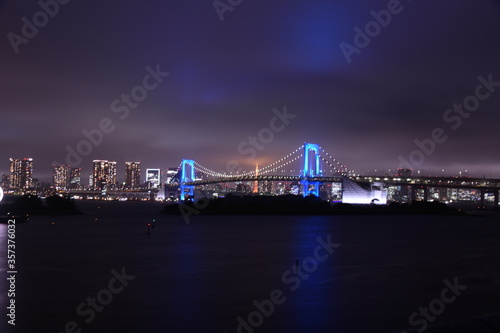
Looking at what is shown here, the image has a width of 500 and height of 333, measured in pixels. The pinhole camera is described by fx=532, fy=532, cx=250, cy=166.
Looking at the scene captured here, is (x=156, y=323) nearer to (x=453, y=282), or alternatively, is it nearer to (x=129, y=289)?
(x=129, y=289)

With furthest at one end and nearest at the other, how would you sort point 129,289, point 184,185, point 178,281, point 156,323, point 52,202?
point 184,185 → point 52,202 → point 178,281 → point 129,289 → point 156,323

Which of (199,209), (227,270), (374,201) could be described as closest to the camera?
(227,270)

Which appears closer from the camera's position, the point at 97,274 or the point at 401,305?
the point at 401,305

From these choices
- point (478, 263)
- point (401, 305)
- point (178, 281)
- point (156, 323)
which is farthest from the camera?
point (478, 263)

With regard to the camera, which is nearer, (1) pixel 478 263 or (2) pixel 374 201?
(1) pixel 478 263

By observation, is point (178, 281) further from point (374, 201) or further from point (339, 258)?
point (374, 201)

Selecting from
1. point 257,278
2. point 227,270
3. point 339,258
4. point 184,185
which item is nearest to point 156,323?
Result: point 257,278

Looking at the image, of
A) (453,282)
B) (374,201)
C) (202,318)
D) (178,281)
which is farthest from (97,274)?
(374,201)

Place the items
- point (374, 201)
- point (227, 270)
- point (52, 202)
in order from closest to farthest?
point (227, 270) → point (52, 202) → point (374, 201)
